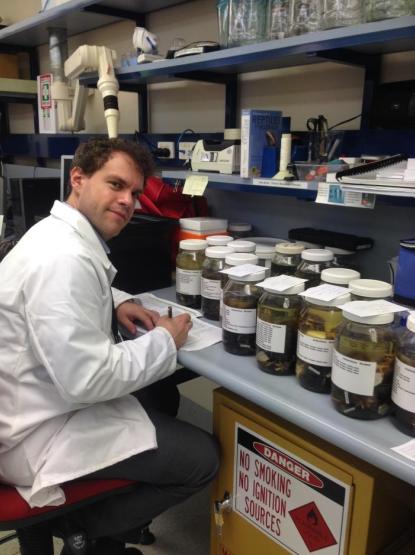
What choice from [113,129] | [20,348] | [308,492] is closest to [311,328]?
[308,492]

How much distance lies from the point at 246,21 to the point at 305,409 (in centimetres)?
120

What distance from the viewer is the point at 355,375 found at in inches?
34.7

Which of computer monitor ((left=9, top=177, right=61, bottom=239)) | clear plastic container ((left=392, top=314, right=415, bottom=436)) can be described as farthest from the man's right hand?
computer monitor ((left=9, top=177, right=61, bottom=239))

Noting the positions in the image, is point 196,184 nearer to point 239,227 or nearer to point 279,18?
point 239,227

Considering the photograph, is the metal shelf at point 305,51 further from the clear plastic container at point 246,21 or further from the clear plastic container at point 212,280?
the clear plastic container at point 212,280

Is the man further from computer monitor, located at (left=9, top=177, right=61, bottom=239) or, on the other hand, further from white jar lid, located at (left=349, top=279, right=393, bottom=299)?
computer monitor, located at (left=9, top=177, right=61, bottom=239)

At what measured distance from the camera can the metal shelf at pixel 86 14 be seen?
2084 mm

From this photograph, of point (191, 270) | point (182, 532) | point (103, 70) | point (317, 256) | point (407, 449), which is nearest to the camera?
point (407, 449)

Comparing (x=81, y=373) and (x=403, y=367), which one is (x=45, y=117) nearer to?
(x=81, y=373)

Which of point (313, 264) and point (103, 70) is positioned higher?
point (103, 70)

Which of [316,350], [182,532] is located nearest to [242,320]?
[316,350]

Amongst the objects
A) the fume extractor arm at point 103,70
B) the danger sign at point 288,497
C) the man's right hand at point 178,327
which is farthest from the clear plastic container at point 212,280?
the fume extractor arm at point 103,70

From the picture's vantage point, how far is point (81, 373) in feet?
3.19

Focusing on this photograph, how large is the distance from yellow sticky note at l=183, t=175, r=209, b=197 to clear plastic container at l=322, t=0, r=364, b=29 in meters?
0.59
